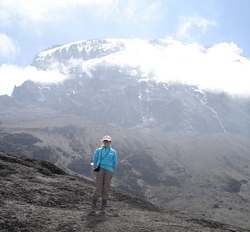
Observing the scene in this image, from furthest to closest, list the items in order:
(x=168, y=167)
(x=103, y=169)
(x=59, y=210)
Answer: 1. (x=168, y=167)
2. (x=103, y=169)
3. (x=59, y=210)

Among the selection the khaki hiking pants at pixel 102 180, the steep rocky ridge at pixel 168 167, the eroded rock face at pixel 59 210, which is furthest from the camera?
the steep rocky ridge at pixel 168 167

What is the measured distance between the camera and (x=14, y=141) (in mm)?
159250

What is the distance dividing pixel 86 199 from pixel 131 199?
3696 millimetres

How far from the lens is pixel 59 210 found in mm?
10391

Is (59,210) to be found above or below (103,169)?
below

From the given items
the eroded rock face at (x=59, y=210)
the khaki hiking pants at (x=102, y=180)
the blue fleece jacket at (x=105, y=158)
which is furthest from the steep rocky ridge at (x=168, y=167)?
the blue fleece jacket at (x=105, y=158)

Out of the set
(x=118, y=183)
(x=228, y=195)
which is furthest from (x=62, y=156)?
(x=228, y=195)

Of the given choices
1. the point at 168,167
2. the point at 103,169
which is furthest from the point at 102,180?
the point at 168,167

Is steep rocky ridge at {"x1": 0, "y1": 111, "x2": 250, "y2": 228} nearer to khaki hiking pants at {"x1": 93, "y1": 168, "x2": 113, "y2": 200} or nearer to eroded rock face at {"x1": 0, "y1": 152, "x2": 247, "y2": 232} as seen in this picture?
eroded rock face at {"x1": 0, "y1": 152, "x2": 247, "y2": 232}

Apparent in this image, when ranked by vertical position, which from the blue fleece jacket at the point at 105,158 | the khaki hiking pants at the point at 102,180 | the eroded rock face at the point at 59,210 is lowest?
the eroded rock face at the point at 59,210

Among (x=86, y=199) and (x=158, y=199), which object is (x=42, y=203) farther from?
(x=158, y=199)

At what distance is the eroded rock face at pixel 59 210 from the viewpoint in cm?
857

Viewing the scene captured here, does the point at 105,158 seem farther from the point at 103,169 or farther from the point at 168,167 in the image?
the point at 168,167

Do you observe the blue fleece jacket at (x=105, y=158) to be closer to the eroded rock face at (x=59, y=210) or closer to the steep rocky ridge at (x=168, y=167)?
the eroded rock face at (x=59, y=210)
